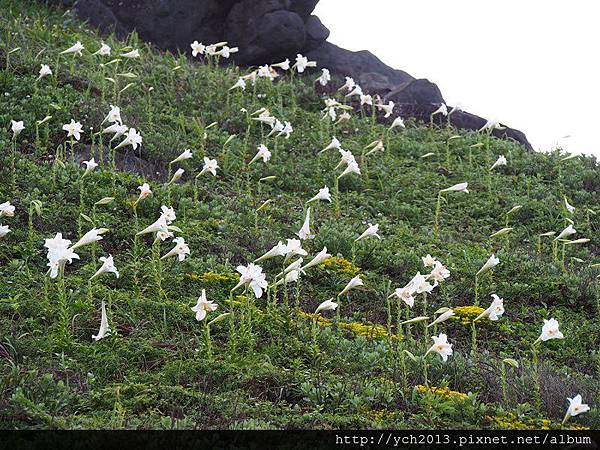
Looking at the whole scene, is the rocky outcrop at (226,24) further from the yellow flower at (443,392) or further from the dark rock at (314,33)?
the yellow flower at (443,392)

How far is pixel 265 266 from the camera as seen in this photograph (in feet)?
23.9

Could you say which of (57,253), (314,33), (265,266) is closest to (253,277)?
(57,253)

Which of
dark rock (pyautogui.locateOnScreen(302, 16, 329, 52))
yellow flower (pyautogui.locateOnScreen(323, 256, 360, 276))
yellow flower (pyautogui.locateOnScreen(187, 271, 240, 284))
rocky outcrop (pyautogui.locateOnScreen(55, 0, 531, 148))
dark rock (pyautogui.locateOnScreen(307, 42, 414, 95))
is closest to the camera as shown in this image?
yellow flower (pyautogui.locateOnScreen(187, 271, 240, 284))

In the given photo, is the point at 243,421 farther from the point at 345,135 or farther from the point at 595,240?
the point at 345,135

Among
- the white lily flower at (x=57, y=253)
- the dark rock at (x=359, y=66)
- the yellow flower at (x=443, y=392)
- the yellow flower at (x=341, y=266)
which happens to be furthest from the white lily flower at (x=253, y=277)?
the dark rock at (x=359, y=66)

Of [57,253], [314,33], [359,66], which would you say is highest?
[314,33]

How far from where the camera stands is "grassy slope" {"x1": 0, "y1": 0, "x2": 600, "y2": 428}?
4797 millimetres

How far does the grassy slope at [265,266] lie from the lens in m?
4.80

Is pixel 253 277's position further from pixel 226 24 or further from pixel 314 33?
pixel 314 33

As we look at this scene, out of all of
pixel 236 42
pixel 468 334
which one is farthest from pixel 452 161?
pixel 236 42

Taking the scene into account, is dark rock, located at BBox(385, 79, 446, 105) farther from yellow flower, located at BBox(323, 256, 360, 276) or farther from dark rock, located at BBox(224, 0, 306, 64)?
yellow flower, located at BBox(323, 256, 360, 276)

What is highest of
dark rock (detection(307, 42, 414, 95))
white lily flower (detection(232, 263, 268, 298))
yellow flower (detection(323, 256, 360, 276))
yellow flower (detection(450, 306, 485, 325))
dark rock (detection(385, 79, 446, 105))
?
dark rock (detection(307, 42, 414, 95))

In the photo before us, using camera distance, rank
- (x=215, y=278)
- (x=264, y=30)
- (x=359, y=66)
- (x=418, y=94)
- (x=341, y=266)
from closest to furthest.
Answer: (x=215, y=278)
(x=341, y=266)
(x=418, y=94)
(x=264, y=30)
(x=359, y=66)

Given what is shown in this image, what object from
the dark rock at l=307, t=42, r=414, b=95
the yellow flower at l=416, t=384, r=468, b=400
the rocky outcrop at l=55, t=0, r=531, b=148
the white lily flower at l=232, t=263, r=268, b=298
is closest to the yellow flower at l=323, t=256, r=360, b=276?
the white lily flower at l=232, t=263, r=268, b=298
